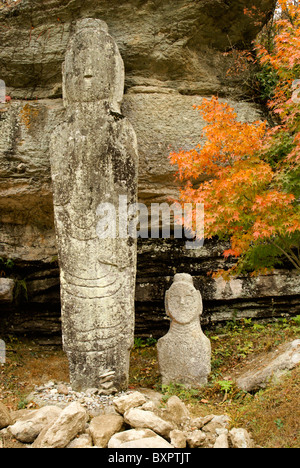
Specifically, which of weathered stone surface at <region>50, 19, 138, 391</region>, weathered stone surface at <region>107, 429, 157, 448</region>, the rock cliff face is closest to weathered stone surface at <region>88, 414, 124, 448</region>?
weathered stone surface at <region>107, 429, 157, 448</region>

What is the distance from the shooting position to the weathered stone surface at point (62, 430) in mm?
3680

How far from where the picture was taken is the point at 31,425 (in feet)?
13.1

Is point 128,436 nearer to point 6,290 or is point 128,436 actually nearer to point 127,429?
point 127,429

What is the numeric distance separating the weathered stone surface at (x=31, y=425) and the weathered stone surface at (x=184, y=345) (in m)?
1.95

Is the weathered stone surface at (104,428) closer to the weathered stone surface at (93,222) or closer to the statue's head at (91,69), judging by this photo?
the weathered stone surface at (93,222)

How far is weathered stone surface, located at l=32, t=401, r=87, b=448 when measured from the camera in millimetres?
3680

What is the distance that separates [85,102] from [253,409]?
4451 millimetres

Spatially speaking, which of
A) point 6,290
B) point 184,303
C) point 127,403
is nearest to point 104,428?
point 127,403

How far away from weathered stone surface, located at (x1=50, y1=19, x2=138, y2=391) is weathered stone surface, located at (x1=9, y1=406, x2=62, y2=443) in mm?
1239

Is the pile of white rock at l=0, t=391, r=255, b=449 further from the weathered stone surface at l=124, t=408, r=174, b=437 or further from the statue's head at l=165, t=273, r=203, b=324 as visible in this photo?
the statue's head at l=165, t=273, r=203, b=324

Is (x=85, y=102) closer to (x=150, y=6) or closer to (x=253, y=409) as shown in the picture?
(x=150, y=6)

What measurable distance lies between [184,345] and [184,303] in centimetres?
57

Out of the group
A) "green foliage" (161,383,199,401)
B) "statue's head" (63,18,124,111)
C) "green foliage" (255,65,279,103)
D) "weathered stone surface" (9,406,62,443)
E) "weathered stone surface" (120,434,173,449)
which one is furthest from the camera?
"green foliage" (255,65,279,103)

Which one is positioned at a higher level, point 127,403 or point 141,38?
point 141,38
